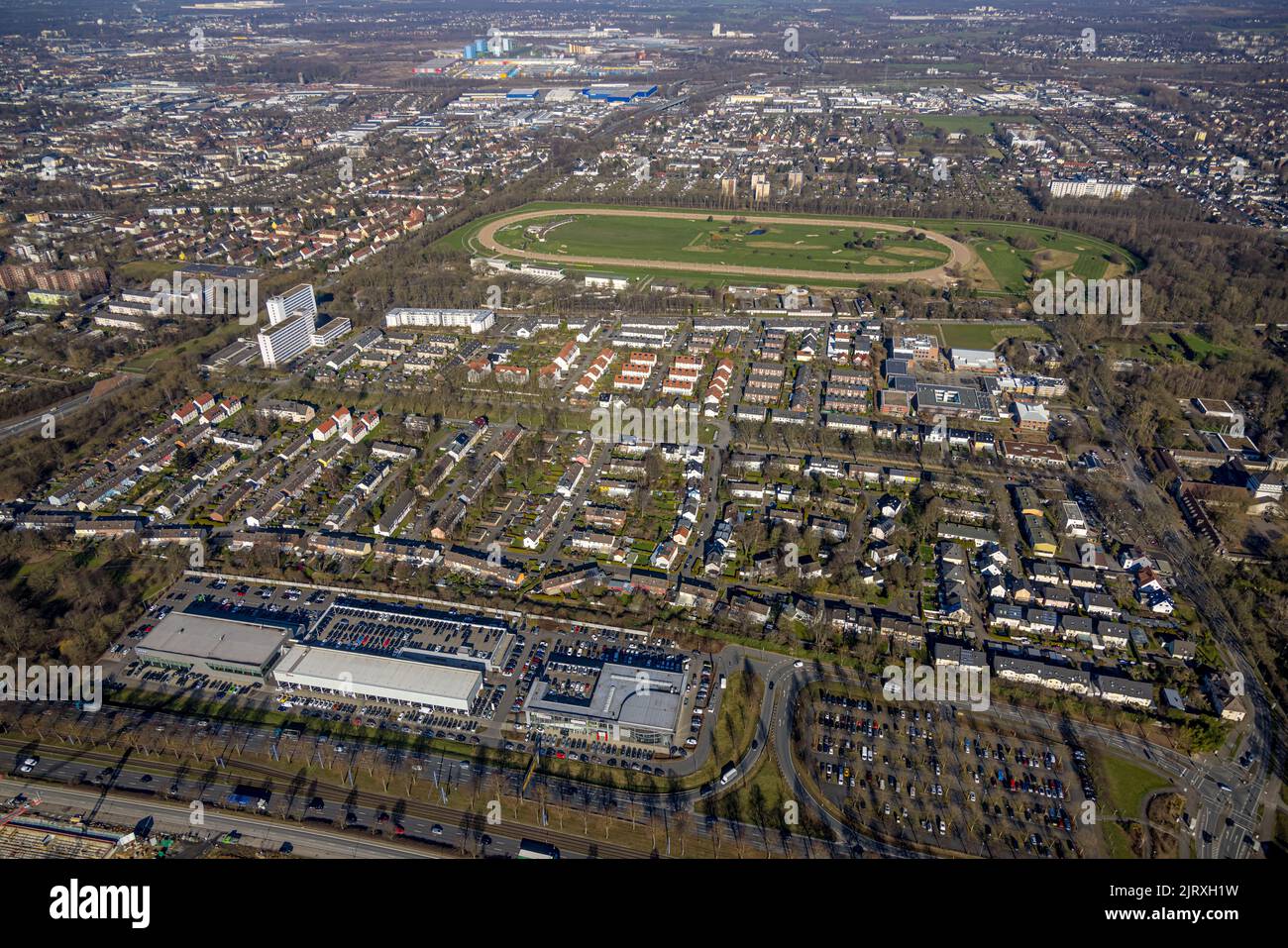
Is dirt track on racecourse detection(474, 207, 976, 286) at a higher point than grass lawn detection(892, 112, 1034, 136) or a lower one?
lower

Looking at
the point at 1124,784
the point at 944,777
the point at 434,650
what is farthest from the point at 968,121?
the point at 434,650

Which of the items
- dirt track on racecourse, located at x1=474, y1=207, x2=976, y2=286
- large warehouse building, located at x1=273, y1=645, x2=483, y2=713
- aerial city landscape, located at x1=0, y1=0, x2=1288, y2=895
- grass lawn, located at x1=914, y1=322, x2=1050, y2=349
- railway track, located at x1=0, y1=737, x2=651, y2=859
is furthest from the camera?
dirt track on racecourse, located at x1=474, y1=207, x2=976, y2=286

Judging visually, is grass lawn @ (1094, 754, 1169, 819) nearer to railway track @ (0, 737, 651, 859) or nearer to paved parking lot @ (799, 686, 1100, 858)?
paved parking lot @ (799, 686, 1100, 858)

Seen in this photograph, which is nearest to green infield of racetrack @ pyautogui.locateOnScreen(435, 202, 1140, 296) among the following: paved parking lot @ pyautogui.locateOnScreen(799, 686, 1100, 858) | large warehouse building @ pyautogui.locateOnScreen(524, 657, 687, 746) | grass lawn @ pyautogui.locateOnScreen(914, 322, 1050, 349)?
grass lawn @ pyautogui.locateOnScreen(914, 322, 1050, 349)

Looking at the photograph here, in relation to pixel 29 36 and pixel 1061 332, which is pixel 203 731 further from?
pixel 29 36

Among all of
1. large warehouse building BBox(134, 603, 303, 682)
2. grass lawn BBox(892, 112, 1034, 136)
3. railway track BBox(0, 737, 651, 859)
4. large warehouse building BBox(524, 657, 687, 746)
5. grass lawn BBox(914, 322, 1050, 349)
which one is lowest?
railway track BBox(0, 737, 651, 859)

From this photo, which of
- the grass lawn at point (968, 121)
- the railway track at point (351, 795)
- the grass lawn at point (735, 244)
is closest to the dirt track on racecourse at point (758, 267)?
the grass lawn at point (735, 244)

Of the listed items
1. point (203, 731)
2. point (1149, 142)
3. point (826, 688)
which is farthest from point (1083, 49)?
point (203, 731)
